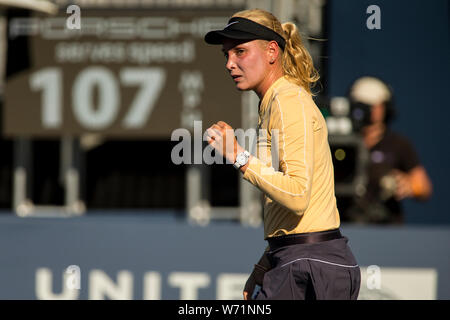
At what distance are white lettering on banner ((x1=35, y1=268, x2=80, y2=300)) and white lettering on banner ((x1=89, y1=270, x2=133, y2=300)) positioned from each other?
0.49ft

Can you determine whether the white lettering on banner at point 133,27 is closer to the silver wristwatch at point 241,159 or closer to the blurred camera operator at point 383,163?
the blurred camera operator at point 383,163

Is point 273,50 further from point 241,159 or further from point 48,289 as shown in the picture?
point 48,289

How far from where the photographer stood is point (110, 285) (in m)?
5.78

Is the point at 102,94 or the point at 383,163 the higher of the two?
the point at 102,94

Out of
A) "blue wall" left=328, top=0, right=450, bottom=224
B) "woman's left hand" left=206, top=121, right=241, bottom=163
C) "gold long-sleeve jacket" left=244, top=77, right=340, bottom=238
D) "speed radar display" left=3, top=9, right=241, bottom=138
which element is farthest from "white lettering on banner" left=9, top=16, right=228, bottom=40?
"woman's left hand" left=206, top=121, right=241, bottom=163

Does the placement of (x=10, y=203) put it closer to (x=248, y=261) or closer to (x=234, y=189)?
(x=234, y=189)

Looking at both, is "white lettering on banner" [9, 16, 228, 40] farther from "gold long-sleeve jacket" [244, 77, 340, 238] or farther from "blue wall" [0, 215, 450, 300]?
"gold long-sleeve jacket" [244, 77, 340, 238]

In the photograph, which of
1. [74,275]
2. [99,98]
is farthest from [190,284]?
[99,98]

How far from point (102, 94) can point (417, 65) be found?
2.99 meters

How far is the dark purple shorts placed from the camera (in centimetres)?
254

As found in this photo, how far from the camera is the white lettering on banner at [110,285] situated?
571 cm

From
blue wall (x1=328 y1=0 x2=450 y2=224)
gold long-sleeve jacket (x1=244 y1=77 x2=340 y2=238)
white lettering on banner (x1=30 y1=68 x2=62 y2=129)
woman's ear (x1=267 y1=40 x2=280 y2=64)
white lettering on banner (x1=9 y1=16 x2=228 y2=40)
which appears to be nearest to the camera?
gold long-sleeve jacket (x1=244 y1=77 x2=340 y2=238)

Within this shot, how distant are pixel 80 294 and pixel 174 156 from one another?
198cm
